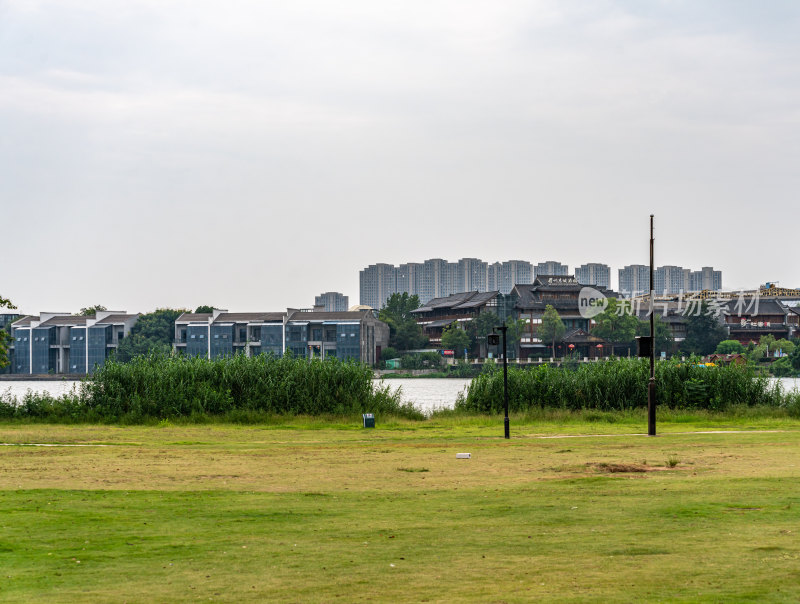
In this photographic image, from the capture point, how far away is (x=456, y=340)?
140000mm

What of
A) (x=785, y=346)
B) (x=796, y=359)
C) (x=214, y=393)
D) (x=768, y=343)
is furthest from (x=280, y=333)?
(x=214, y=393)

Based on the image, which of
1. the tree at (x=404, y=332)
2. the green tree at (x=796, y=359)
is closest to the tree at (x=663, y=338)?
the green tree at (x=796, y=359)

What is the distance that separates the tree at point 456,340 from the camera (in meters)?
140

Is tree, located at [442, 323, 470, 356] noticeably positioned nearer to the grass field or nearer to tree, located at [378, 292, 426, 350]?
tree, located at [378, 292, 426, 350]

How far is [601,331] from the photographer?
137 meters

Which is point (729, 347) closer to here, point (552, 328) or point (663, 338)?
point (663, 338)

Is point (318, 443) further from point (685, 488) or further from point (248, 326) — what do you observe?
point (248, 326)

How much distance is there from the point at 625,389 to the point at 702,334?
97089mm

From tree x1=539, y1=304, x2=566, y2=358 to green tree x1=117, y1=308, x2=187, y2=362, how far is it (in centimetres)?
5107

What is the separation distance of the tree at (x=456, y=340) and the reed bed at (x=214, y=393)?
3713 inches

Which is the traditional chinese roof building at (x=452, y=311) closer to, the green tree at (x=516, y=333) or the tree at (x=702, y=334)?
the green tree at (x=516, y=333)

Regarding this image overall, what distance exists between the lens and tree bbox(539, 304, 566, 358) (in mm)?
138000

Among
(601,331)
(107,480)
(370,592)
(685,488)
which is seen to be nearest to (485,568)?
(370,592)

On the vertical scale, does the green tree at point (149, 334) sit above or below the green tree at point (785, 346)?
above
